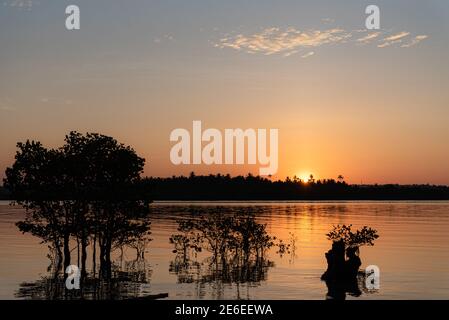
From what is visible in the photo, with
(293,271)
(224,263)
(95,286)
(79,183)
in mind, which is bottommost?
(293,271)

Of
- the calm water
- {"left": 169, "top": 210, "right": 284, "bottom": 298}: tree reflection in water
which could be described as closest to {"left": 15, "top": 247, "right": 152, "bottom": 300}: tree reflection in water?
the calm water

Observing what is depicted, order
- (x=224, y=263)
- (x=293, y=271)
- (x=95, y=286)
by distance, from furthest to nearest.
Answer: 1. (x=293, y=271)
2. (x=224, y=263)
3. (x=95, y=286)

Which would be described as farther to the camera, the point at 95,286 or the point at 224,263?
the point at 224,263

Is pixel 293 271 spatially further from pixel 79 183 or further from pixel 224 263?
pixel 79 183

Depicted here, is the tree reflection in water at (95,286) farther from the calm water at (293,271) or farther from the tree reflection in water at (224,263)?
the tree reflection in water at (224,263)

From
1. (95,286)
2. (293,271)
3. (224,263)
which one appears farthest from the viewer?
(293,271)

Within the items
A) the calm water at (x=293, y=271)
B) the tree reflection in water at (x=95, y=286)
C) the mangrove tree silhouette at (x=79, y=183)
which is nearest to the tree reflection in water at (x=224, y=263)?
the calm water at (x=293, y=271)

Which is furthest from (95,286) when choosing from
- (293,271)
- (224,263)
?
(293,271)

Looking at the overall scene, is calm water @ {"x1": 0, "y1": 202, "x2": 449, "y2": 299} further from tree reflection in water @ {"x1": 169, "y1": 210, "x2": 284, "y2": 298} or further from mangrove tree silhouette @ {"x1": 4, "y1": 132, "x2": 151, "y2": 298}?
mangrove tree silhouette @ {"x1": 4, "y1": 132, "x2": 151, "y2": 298}

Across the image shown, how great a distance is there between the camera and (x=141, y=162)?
67.2 metres

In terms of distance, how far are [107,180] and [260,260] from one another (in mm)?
35538

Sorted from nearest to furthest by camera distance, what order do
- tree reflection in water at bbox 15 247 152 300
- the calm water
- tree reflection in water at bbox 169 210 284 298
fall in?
tree reflection in water at bbox 15 247 152 300, the calm water, tree reflection in water at bbox 169 210 284 298
